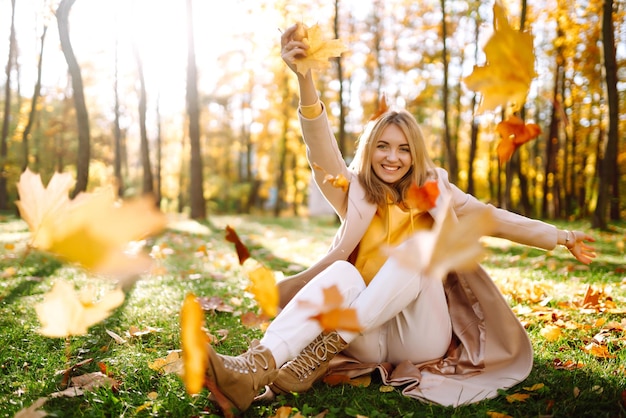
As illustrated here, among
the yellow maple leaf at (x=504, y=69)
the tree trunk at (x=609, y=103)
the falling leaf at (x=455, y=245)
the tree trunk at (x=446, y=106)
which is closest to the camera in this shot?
the falling leaf at (x=455, y=245)

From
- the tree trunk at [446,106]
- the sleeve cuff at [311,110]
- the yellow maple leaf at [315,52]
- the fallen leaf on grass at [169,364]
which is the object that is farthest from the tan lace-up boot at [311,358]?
the tree trunk at [446,106]

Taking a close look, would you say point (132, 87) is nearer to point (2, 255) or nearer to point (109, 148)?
point (109, 148)

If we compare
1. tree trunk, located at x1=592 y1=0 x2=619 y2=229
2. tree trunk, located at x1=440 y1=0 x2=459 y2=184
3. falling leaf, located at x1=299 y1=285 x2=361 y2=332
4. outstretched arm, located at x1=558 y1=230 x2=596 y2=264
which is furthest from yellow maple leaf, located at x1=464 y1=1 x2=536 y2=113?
tree trunk, located at x1=440 y1=0 x2=459 y2=184

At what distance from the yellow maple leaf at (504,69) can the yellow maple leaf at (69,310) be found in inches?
55.9

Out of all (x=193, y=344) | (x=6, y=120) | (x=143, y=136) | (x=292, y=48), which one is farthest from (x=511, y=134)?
(x=6, y=120)

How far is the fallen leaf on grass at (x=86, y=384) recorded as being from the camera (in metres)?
1.86

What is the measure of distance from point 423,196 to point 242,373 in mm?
1011

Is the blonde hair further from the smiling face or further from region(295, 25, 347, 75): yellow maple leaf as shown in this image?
region(295, 25, 347, 75): yellow maple leaf

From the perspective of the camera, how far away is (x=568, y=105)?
46.8 ft

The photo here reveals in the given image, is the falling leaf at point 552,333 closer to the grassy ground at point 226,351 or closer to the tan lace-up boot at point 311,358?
the grassy ground at point 226,351

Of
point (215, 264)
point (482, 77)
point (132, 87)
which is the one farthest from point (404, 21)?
point (482, 77)

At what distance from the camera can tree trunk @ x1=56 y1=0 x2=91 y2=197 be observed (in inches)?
200

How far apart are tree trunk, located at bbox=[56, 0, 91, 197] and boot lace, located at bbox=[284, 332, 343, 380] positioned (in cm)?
408

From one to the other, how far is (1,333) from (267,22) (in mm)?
10337
